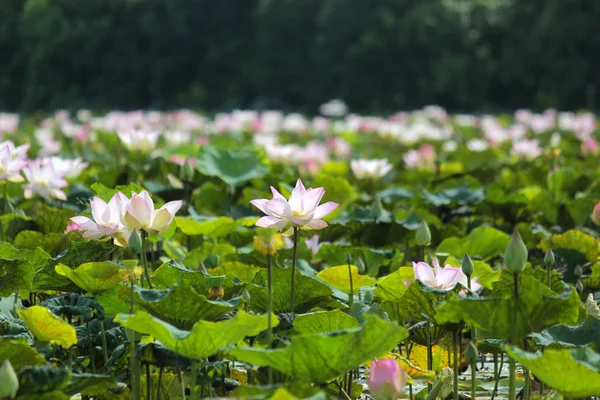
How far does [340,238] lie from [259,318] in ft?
5.14

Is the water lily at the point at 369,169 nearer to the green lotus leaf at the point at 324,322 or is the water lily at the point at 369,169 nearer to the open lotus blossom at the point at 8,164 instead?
the open lotus blossom at the point at 8,164

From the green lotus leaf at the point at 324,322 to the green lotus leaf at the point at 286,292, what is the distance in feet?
0.36

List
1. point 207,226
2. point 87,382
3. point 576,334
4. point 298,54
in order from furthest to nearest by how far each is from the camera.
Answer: point 298,54 → point 207,226 → point 576,334 → point 87,382

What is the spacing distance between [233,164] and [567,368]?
2.38m

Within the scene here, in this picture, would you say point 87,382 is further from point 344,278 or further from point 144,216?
point 344,278

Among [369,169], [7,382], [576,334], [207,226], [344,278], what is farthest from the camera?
[369,169]

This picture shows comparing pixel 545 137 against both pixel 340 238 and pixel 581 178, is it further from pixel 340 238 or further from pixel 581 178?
pixel 340 238

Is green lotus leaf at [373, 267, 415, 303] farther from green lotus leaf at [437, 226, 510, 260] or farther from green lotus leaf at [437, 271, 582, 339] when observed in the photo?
green lotus leaf at [437, 226, 510, 260]

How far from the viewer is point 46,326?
1530 millimetres

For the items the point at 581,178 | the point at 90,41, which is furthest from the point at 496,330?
the point at 90,41

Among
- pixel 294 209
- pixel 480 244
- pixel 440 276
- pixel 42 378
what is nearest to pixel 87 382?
pixel 42 378

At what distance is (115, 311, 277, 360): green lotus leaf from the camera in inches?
54.4

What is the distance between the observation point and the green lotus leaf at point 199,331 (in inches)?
54.4

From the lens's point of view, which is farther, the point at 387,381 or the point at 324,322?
the point at 324,322
